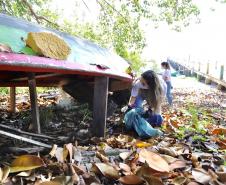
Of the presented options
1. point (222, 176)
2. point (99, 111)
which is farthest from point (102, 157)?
point (99, 111)

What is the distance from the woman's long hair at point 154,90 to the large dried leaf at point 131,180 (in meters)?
2.37

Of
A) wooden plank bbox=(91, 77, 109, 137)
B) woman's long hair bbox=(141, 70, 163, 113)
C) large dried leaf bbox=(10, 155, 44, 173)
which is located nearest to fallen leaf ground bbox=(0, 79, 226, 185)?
large dried leaf bbox=(10, 155, 44, 173)

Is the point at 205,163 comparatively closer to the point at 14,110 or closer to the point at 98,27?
the point at 14,110

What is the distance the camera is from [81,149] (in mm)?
3145

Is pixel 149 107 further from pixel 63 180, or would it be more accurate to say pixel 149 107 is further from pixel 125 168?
pixel 63 180

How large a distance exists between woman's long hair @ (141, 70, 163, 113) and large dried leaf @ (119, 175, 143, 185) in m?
2.37

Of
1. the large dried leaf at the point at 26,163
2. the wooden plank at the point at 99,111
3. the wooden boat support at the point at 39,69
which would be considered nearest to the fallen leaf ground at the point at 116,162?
the large dried leaf at the point at 26,163

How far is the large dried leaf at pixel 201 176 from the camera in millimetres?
2395

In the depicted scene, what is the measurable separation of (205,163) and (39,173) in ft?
4.50

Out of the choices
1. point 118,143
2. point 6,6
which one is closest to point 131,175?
point 118,143

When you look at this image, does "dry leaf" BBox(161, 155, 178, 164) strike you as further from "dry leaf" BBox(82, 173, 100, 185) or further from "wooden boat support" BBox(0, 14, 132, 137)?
"wooden boat support" BBox(0, 14, 132, 137)

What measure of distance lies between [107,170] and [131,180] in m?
0.22

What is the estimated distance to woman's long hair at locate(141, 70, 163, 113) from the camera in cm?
457

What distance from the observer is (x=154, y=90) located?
457cm
